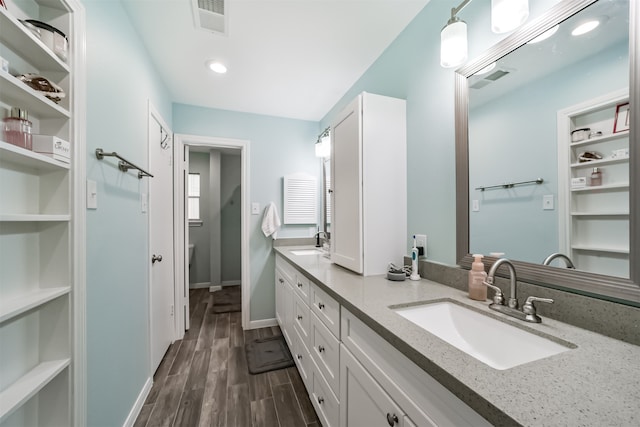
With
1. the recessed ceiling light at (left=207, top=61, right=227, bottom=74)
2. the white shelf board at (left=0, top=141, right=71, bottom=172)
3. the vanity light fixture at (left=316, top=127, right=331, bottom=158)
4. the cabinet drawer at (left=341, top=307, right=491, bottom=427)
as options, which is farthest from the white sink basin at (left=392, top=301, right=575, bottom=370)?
the recessed ceiling light at (left=207, top=61, right=227, bottom=74)

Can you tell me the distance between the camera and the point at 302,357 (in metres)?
1.74

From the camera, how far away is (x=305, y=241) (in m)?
2.96

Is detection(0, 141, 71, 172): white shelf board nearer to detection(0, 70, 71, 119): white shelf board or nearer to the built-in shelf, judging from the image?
detection(0, 70, 71, 119): white shelf board

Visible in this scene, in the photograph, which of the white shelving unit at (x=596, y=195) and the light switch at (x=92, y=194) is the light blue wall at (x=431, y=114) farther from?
the light switch at (x=92, y=194)

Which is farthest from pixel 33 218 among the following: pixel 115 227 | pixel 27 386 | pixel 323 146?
pixel 323 146

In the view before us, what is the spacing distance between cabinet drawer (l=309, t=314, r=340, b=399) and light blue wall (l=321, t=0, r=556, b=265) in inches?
29.1

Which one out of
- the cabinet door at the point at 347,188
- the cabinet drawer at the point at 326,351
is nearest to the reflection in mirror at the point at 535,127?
the cabinet door at the point at 347,188

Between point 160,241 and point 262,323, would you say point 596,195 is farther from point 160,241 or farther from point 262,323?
point 262,323

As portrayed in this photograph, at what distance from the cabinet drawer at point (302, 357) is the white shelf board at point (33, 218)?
4.68 ft

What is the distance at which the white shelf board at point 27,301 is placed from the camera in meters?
0.66

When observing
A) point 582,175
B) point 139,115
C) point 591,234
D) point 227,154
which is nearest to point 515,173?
point 582,175

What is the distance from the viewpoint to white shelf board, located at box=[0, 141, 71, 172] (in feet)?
2.15

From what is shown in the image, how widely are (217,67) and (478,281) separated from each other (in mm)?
2298

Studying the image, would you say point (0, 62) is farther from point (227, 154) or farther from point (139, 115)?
point (227, 154)
